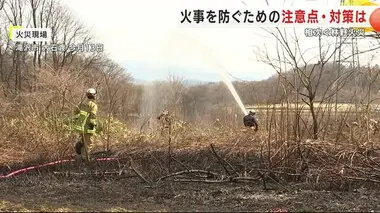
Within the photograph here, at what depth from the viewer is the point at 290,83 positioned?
19.9 feet

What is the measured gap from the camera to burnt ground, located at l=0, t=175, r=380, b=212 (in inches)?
173

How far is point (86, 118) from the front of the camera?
326 inches

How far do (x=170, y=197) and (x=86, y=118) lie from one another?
375 centimetres

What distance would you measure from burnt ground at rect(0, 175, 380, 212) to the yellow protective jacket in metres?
2.13

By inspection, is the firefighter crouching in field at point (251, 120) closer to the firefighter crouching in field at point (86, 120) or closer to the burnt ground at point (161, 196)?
the burnt ground at point (161, 196)

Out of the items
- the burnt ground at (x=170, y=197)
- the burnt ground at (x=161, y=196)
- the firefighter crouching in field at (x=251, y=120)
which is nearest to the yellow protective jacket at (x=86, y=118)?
the burnt ground at (x=161, y=196)

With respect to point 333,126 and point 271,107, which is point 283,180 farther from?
point 333,126

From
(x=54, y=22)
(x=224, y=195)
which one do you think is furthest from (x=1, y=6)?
(x=224, y=195)

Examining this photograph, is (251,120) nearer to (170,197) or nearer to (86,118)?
(86,118)

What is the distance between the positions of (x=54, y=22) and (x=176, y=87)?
17717 millimetres

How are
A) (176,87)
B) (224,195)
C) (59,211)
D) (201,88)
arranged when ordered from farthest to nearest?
(201,88), (176,87), (224,195), (59,211)

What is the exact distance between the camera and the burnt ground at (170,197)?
4387 millimetres

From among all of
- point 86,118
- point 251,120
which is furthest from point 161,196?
point 251,120

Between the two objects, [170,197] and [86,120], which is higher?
[86,120]
